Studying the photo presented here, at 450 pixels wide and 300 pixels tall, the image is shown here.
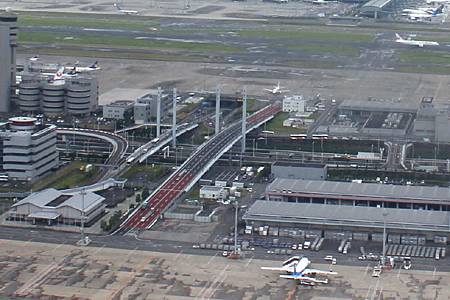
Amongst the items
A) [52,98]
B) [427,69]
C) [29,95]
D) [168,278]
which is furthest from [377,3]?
[168,278]

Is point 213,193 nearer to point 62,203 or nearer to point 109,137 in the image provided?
point 62,203

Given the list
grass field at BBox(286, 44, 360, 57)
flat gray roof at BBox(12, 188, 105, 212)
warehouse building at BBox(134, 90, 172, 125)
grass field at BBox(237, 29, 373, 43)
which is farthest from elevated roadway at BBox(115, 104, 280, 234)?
grass field at BBox(237, 29, 373, 43)

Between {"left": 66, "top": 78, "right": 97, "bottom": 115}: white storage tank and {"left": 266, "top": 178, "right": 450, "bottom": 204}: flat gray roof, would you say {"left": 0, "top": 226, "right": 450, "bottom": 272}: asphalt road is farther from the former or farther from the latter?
{"left": 66, "top": 78, "right": 97, "bottom": 115}: white storage tank

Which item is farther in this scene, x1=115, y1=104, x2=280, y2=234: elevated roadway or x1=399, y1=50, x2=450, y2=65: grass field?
x1=399, y1=50, x2=450, y2=65: grass field

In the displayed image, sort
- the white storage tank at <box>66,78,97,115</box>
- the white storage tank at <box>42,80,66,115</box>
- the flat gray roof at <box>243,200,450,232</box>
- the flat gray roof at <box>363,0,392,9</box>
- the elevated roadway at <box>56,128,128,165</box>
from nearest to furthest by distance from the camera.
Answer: the flat gray roof at <box>243,200,450,232</box>
the elevated roadway at <box>56,128,128,165</box>
the white storage tank at <box>66,78,97,115</box>
the white storage tank at <box>42,80,66,115</box>
the flat gray roof at <box>363,0,392,9</box>

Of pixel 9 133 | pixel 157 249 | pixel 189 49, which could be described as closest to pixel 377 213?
pixel 157 249
